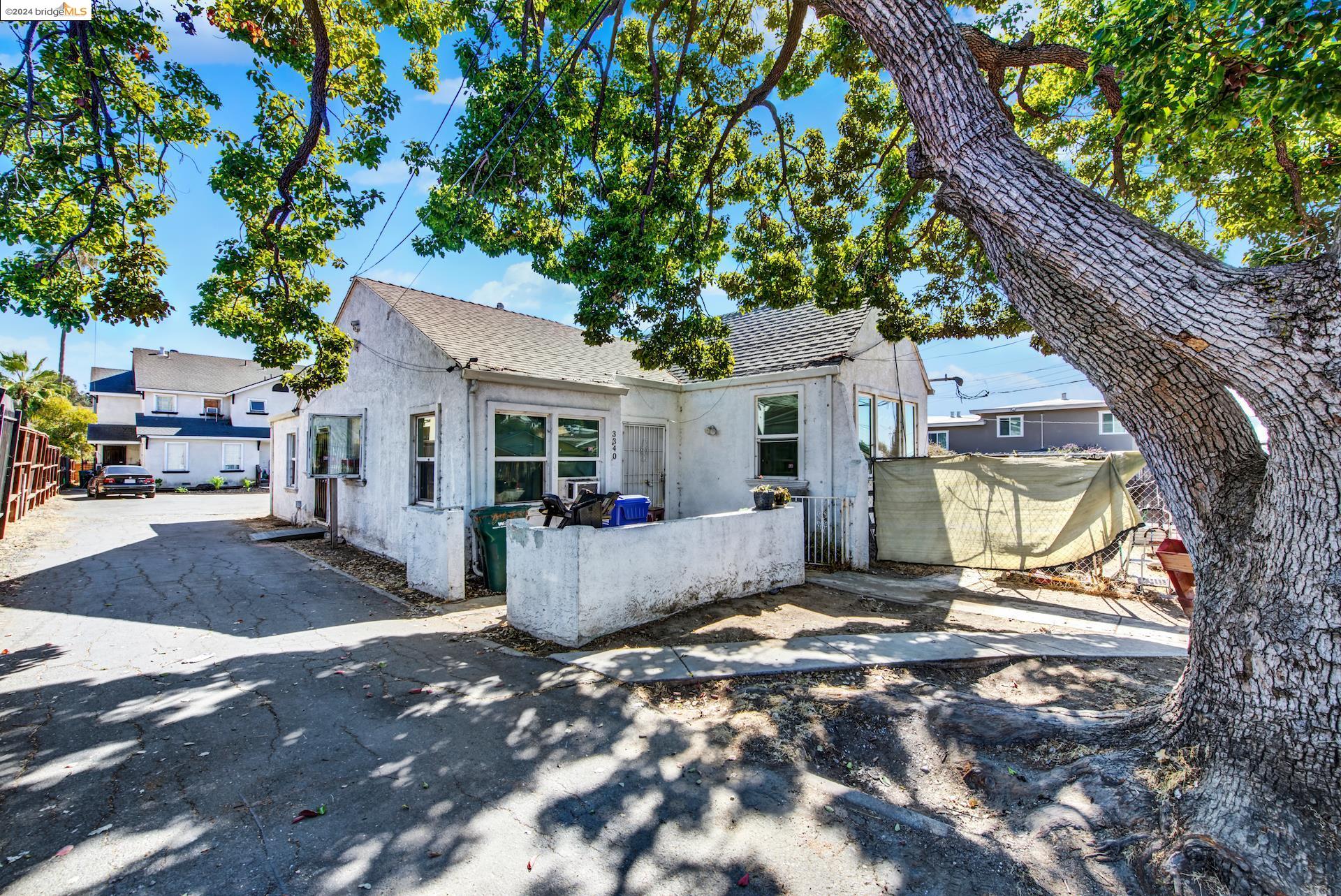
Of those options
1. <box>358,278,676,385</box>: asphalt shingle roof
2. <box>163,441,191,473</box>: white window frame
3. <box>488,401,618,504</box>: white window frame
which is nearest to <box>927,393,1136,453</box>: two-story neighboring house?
<box>358,278,676,385</box>: asphalt shingle roof

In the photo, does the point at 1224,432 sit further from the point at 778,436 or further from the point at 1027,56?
the point at 778,436

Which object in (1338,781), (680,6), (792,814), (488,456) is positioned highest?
(680,6)

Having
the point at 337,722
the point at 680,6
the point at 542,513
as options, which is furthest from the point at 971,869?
the point at 680,6

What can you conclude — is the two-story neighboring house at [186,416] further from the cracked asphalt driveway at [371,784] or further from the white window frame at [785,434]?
the cracked asphalt driveway at [371,784]

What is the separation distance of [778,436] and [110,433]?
3869 centimetres

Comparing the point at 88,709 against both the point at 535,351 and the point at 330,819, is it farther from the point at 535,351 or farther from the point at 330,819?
the point at 535,351

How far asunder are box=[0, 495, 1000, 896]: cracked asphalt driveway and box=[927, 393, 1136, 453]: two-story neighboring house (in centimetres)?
2998

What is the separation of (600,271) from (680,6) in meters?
4.25

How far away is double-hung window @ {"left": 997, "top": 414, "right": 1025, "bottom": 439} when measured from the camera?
30.6 m

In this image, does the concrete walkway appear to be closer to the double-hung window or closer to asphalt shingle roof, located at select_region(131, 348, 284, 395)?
the double-hung window

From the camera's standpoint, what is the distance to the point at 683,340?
873cm

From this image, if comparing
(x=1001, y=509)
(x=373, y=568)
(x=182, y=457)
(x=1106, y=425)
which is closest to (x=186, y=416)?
(x=182, y=457)

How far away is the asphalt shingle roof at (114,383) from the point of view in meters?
34.7

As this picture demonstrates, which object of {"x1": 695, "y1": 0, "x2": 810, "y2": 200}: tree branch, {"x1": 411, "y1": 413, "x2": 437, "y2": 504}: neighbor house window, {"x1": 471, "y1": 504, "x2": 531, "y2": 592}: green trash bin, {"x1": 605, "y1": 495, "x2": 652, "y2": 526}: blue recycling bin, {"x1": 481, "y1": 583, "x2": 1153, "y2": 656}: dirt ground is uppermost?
{"x1": 695, "y1": 0, "x2": 810, "y2": 200}: tree branch
